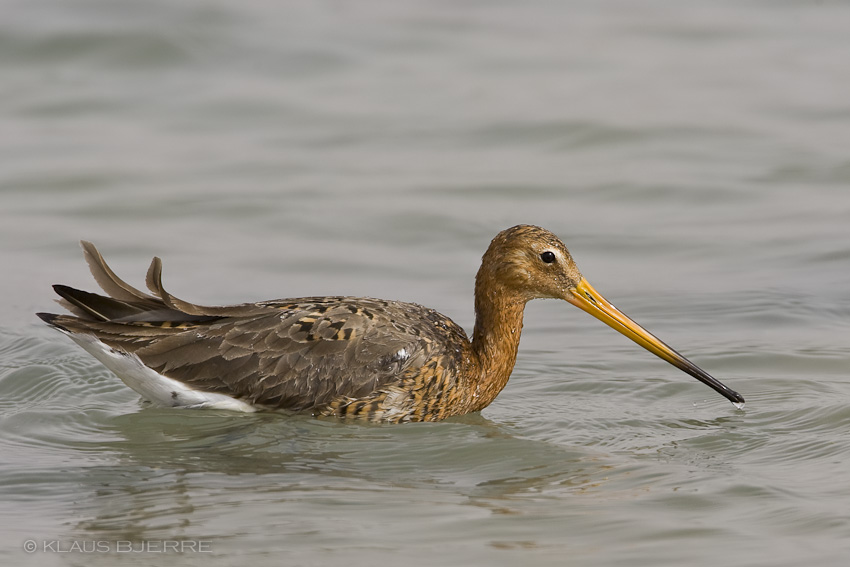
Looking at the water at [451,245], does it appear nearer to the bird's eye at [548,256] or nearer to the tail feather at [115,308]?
the tail feather at [115,308]

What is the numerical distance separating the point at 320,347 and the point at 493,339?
1173 millimetres

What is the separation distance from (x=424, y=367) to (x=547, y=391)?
111 cm

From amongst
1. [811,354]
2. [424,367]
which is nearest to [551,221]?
[811,354]

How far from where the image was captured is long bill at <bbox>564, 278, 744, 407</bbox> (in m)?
8.51

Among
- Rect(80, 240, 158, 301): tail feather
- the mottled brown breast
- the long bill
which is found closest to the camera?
the mottled brown breast

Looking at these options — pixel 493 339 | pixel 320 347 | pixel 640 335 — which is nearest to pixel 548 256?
pixel 493 339

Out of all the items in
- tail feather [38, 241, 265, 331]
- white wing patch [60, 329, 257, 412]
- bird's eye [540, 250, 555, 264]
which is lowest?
white wing patch [60, 329, 257, 412]

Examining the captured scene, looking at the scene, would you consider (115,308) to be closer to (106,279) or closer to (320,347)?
(106,279)

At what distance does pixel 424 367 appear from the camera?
8414 millimetres

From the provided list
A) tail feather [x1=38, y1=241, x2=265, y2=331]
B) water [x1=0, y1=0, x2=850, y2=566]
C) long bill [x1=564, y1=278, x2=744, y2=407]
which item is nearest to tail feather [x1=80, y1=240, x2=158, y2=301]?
tail feather [x1=38, y1=241, x2=265, y2=331]

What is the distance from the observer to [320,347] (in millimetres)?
8422

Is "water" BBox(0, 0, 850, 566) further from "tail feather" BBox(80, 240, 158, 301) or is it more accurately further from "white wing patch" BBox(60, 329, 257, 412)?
"tail feather" BBox(80, 240, 158, 301)

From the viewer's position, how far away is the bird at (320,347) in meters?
8.38

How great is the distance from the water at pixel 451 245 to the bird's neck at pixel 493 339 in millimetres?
248
